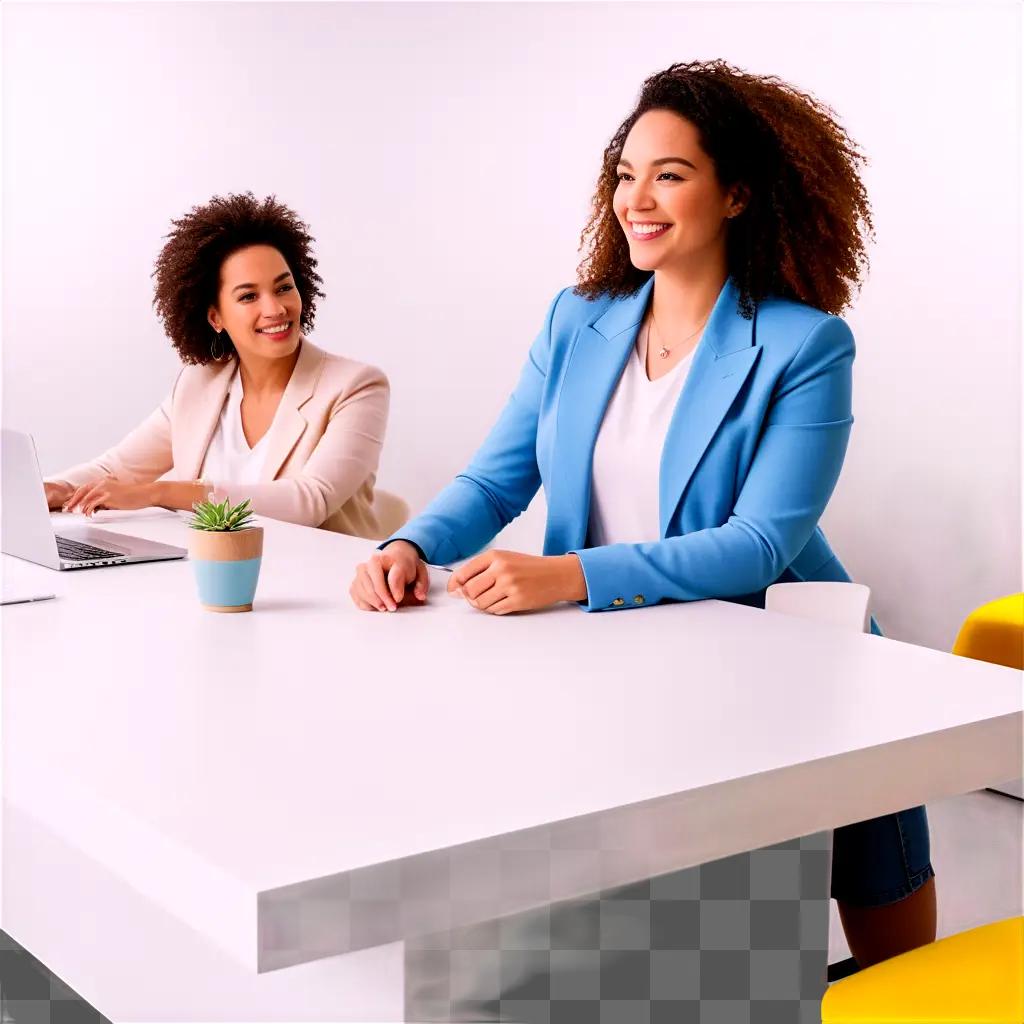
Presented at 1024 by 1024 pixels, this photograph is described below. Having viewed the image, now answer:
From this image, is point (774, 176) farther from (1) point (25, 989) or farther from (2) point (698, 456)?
(1) point (25, 989)

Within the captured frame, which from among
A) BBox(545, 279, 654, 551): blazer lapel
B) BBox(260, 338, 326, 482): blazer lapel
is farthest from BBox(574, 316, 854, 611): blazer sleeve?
BBox(260, 338, 326, 482): blazer lapel

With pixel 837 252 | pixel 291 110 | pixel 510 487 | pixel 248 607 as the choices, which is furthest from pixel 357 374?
pixel 291 110

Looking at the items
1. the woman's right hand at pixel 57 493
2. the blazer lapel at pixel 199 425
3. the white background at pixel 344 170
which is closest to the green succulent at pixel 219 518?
the woman's right hand at pixel 57 493

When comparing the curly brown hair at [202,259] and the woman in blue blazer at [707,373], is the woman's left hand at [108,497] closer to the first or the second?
the woman in blue blazer at [707,373]

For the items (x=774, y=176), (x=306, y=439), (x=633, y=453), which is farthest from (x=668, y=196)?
(x=306, y=439)

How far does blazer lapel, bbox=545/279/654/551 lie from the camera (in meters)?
2.16

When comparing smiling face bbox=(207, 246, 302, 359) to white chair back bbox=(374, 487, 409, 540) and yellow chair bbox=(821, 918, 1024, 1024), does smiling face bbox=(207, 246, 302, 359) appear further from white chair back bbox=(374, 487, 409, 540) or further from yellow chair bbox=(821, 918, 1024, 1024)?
yellow chair bbox=(821, 918, 1024, 1024)

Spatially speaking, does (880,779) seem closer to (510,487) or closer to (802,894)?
(802,894)

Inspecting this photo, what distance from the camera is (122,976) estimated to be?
5.77 ft

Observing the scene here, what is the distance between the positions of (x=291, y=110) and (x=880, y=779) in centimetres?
428

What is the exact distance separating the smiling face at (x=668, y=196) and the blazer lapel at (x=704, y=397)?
13 cm

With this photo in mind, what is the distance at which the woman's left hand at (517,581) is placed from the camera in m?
1.68

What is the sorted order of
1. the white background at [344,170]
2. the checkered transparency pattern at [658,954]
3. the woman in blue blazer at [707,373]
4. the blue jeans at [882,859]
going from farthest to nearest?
the white background at [344,170] → the woman in blue blazer at [707,373] → the blue jeans at [882,859] → the checkered transparency pattern at [658,954]

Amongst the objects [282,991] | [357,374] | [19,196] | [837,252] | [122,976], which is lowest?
[122,976]
